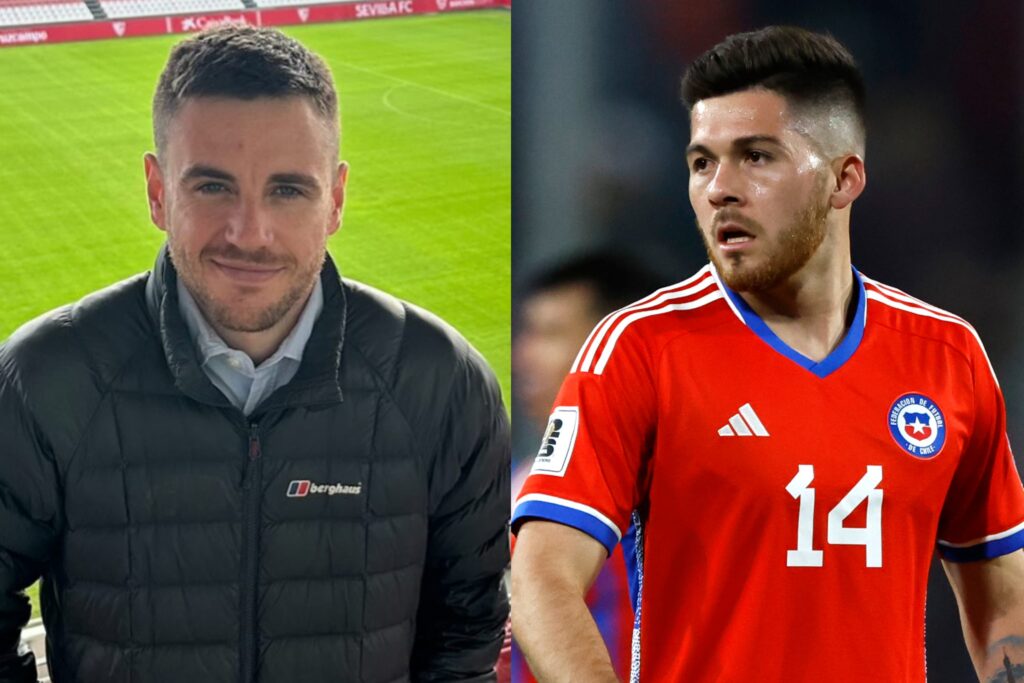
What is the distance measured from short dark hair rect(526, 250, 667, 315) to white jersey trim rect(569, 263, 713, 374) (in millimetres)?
28

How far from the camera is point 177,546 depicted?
63.4 inches

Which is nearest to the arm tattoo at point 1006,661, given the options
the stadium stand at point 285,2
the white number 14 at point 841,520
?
the white number 14 at point 841,520

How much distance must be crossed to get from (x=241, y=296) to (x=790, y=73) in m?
0.80

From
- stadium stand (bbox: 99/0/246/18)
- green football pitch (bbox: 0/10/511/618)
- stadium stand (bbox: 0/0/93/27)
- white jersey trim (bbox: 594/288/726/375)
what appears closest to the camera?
white jersey trim (bbox: 594/288/726/375)

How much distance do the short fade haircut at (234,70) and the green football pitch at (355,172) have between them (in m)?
0.71

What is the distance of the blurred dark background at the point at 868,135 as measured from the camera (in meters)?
1.59

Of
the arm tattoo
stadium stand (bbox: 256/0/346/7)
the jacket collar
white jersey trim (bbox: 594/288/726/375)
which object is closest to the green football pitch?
stadium stand (bbox: 256/0/346/7)

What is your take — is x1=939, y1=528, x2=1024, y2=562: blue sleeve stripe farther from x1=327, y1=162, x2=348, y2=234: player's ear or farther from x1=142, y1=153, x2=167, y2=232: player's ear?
x1=142, y1=153, x2=167, y2=232: player's ear

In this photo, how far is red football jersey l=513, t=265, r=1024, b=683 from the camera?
4.90ft

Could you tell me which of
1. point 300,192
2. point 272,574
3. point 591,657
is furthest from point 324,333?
point 591,657

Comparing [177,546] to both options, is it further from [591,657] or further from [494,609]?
[591,657]

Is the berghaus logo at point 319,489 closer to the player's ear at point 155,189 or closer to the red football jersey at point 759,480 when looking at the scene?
the red football jersey at point 759,480

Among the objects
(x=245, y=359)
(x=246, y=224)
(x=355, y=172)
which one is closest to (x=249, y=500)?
(x=245, y=359)

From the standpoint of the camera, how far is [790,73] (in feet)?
4.88
